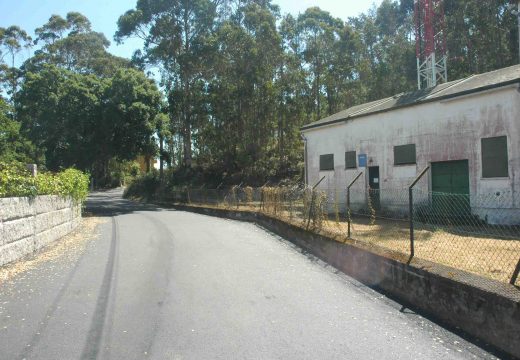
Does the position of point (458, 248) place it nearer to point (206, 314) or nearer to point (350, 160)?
point (206, 314)

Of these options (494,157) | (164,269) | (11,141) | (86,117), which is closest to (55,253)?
(164,269)

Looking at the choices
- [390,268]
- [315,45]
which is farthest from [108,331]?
[315,45]

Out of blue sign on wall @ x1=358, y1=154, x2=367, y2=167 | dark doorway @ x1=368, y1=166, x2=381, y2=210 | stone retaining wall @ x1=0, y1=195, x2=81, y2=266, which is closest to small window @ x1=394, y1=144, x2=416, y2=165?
dark doorway @ x1=368, y1=166, x2=381, y2=210

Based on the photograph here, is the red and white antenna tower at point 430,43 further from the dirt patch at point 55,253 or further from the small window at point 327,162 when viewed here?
the dirt patch at point 55,253

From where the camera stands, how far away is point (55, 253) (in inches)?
464

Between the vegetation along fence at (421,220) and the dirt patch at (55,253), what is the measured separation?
6.45 meters

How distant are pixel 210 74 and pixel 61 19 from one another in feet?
100

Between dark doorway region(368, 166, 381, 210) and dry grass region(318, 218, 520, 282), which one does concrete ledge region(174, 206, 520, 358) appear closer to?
dry grass region(318, 218, 520, 282)

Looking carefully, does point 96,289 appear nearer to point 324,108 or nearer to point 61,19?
point 324,108

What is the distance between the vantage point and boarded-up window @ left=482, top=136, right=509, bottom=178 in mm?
14164

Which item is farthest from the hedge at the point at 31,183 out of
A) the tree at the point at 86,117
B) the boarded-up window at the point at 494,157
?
the boarded-up window at the point at 494,157

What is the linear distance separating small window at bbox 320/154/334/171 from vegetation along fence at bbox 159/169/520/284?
4.05ft

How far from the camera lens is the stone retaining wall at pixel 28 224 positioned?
976 centimetres

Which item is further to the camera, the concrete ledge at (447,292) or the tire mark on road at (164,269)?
the tire mark on road at (164,269)
